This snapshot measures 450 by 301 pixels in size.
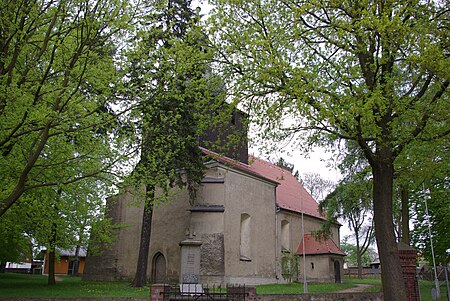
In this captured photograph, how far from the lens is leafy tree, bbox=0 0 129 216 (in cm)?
817

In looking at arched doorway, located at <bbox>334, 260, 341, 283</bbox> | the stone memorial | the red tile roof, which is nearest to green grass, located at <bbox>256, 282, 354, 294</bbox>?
the stone memorial

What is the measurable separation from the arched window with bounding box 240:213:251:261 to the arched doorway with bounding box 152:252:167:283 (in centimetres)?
470

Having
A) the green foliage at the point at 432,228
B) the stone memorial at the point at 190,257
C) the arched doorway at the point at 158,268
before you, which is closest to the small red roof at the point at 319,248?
the green foliage at the point at 432,228

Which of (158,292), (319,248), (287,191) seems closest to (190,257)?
(158,292)

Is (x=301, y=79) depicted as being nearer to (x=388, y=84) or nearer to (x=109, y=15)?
(x=388, y=84)

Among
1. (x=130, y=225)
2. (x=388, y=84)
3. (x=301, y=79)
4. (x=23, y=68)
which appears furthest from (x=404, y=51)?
(x=130, y=225)

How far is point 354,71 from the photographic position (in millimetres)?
8773

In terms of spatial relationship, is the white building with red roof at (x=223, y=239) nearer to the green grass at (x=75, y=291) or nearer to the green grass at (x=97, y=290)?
the green grass at (x=97, y=290)

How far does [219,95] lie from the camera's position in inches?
410

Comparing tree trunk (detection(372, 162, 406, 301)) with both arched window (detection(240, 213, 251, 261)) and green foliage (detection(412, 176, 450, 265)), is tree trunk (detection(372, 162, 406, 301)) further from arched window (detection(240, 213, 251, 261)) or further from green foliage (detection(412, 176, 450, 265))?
arched window (detection(240, 213, 251, 261))

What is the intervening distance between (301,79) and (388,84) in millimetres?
1842

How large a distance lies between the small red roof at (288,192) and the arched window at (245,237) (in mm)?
4788

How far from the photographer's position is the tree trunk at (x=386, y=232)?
8.80 metres

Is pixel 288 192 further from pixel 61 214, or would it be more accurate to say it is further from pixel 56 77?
pixel 56 77
